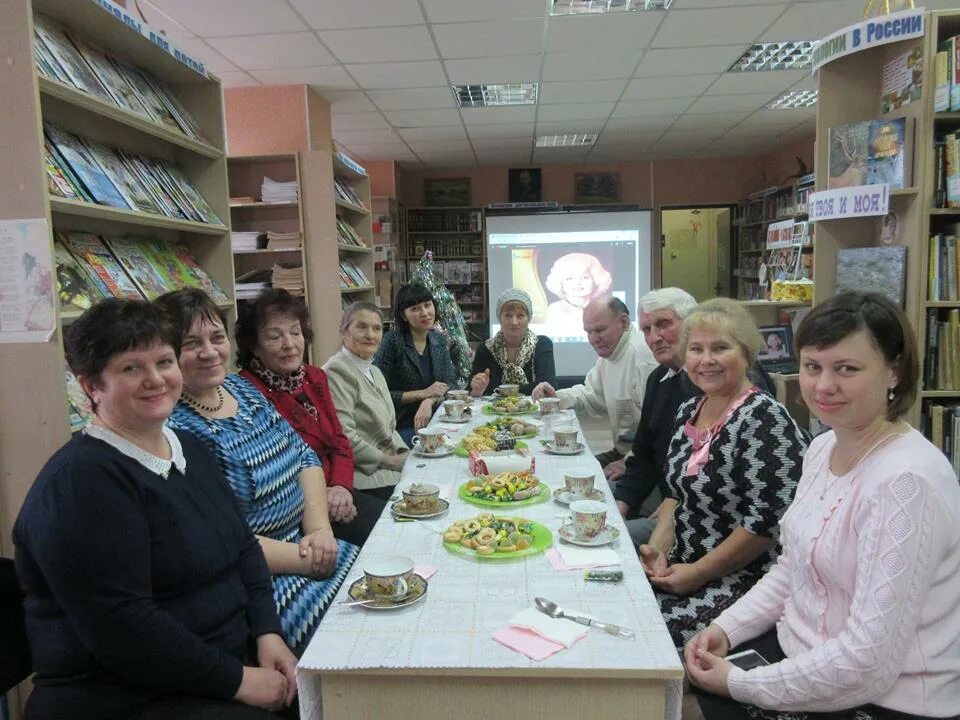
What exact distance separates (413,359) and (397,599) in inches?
93.4

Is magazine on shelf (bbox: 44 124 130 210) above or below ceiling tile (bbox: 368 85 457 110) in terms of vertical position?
below

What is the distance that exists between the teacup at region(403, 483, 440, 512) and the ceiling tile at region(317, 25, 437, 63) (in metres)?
3.21

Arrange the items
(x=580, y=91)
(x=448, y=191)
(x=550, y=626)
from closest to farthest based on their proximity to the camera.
Result: (x=550, y=626), (x=580, y=91), (x=448, y=191)

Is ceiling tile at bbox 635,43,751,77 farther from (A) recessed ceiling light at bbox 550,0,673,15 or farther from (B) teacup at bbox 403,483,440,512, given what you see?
(B) teacup at bbox 403,483,440,512

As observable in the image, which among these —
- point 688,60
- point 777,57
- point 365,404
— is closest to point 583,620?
point 365,404

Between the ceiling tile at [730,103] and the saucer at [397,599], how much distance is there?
5.49 m

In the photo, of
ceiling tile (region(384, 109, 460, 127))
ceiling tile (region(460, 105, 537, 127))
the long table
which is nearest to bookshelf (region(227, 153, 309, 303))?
ceiling tile (region(384, 109, 460, 127))

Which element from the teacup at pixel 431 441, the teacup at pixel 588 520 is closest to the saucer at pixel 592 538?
the teacup at pixel 588 520

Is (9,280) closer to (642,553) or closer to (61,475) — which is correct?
(61,475)

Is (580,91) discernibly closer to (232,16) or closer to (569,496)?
(232,16)

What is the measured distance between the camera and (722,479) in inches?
61.9

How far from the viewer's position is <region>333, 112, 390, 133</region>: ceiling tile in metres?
5.82

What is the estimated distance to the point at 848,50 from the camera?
2.49 meters

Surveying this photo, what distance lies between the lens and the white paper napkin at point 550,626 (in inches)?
42.2
